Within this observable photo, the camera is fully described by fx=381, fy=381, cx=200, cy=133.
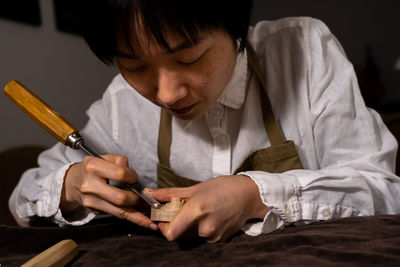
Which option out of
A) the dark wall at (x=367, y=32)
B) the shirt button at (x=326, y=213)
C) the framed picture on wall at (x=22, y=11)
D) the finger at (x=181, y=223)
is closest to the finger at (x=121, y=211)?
the finger at (x=181, y=223)

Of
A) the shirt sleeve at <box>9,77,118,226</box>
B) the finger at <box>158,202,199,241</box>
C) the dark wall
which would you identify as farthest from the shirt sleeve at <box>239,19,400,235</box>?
the dark wall

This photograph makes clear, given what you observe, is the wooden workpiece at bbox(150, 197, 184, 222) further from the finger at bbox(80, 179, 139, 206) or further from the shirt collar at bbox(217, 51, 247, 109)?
the shirt collar at bbox(217, 51, 247, 109)

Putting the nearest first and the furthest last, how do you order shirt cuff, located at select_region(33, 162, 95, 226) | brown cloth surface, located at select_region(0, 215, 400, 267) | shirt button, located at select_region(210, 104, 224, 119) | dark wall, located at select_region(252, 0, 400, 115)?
1. brown cloth surface, located at select_region(0, 215, 400, 267)
2. shirt cuff, located at select_region(33, 162, 95, 226)
3. shirt button, located at select_region(210, 104, 224, 119)
4. dark wall, located at select_region(252, 0, 400, 115)

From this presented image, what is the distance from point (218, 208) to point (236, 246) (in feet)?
0.23

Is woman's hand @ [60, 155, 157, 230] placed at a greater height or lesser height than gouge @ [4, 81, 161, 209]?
lesser

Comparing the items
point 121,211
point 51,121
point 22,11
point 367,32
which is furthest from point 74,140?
point 367,32

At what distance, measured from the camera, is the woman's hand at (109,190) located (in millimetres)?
721

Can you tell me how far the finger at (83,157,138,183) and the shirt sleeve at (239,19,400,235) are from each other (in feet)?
0.75

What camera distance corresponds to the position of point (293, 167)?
921mm

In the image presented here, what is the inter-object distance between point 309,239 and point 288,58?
529 millimetres

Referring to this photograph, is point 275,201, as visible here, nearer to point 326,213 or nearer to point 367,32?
point 326,213

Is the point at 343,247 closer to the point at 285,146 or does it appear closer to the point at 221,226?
the point at 221,226

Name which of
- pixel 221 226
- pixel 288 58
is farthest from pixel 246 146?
pixel 221 226

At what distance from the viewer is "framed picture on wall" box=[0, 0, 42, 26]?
4.76ft
